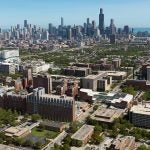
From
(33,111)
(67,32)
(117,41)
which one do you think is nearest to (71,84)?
(33,111)

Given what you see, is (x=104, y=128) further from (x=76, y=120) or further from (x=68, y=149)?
(x=68, y=149)

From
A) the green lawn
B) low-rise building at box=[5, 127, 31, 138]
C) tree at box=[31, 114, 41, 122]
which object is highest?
tree at box=[31, 114, 41, 122]

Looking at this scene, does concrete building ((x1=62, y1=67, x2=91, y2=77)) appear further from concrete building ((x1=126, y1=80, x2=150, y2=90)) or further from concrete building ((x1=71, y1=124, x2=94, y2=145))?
concrete building ((x1=71, y1=124, x2=94, y2=145))

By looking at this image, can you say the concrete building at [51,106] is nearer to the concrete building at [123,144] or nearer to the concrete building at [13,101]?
the concrete building at [13,101]

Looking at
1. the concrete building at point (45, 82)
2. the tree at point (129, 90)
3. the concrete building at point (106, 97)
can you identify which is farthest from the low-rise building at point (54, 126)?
the tree at point (129, 90)

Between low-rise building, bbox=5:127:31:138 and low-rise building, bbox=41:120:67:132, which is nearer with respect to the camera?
low-rise building, bbox=5:127:31:138

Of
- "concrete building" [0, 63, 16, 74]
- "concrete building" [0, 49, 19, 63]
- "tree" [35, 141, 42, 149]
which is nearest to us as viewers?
"tree" [35, 141, 42, 149]

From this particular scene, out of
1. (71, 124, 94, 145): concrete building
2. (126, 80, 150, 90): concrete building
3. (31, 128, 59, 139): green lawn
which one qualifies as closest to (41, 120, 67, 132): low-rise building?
(31, 128, 59, 139): green lawn
